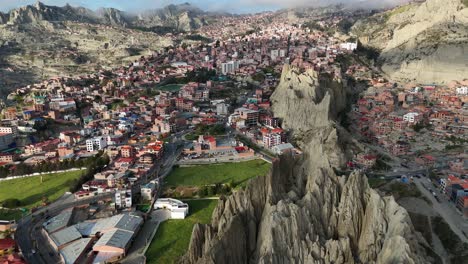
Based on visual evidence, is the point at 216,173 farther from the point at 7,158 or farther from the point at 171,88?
the point at 171,88

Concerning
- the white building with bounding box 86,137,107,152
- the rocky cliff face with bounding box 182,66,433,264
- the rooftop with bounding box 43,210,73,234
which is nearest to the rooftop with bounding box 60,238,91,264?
the rooftop with bounding box 43,210,73,234

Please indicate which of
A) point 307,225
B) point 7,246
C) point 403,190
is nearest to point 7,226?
point 7,246

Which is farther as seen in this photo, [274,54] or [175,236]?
[274,54]

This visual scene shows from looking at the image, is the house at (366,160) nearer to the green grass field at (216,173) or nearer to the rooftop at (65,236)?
the green grass field at (216,173)

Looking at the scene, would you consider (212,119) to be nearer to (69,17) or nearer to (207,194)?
(207,194)

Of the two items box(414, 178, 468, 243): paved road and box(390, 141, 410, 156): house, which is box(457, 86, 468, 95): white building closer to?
box(390, 141, 410, 156): house

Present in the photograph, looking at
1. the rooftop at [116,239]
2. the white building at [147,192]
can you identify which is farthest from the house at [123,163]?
the rooftop at [116,239]
